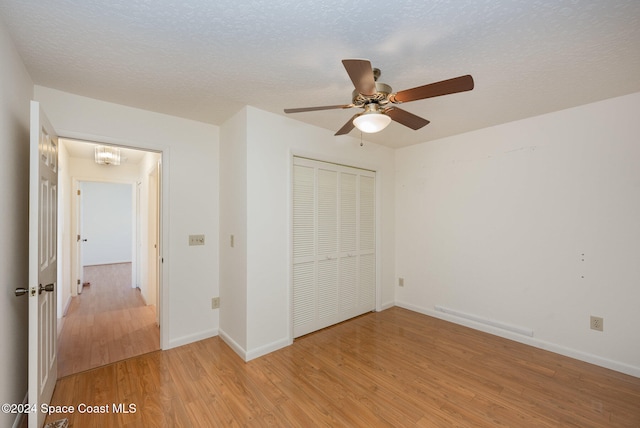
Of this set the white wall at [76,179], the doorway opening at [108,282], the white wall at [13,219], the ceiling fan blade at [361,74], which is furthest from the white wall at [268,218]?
the white wall at [76,179]

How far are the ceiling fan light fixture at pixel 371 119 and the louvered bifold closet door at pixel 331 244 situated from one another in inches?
53.6

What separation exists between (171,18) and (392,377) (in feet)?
9.55

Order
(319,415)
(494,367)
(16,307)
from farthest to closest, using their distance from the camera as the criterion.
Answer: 1. (494,367)
2. (319,415)
3. (16,307)

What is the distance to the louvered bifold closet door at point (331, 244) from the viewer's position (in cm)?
307

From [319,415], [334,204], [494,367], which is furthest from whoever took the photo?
[334,204]

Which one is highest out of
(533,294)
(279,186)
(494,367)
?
(279,186)

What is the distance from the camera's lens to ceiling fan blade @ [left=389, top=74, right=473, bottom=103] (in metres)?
1.40

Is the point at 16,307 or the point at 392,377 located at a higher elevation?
the point at 16,307

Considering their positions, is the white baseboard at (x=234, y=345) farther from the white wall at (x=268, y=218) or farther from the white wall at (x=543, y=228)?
the white wall at (x=543, y=228)

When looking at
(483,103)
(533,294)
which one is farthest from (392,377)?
(483,103)

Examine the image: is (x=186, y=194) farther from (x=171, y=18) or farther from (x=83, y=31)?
(x=171, y=18)

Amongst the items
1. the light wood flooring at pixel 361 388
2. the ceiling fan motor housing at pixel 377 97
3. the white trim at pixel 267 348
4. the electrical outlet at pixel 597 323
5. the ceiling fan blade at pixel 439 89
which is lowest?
the light wood flooring at pixel 361 388

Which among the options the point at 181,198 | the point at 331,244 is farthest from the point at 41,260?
the point at 331,244

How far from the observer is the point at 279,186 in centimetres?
284
